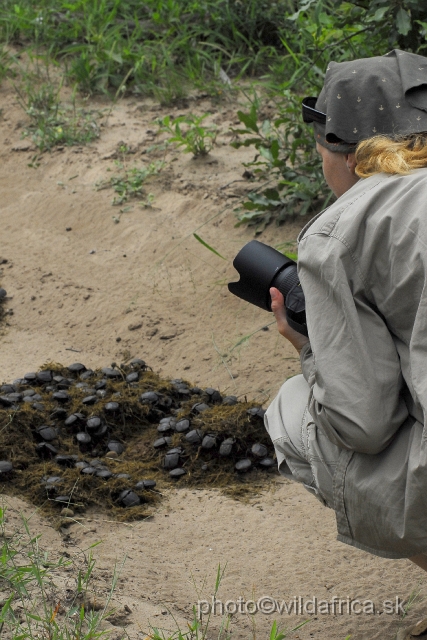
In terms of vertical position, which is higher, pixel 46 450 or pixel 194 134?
pixel 194 134

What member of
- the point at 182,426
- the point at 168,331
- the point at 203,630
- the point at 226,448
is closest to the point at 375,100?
the point at 203,630

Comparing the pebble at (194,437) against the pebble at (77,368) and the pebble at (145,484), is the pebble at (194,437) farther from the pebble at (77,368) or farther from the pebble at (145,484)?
the pebble at (77,368)

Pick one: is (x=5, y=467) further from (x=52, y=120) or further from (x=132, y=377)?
(x=52, y=120)

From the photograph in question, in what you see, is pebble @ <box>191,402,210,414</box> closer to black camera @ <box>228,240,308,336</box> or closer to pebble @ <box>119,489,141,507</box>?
pebble @ <box>119,489,141,507</box>

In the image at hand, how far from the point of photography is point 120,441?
3.74 m

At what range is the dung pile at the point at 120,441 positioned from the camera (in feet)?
10.7

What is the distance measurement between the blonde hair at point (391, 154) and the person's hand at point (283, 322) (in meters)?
0.44

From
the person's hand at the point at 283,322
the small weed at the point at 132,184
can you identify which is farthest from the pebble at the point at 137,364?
the person's hand at the point at 283,322

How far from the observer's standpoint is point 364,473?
6.69ft

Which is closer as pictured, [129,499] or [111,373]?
[129,499]

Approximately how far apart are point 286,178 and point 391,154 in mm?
2981

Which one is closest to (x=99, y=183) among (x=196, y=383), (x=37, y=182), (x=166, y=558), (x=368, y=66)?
(x=37, y=182)

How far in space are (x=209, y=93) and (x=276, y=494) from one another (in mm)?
3789

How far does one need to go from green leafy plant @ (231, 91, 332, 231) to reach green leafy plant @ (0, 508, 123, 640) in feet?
9.24
